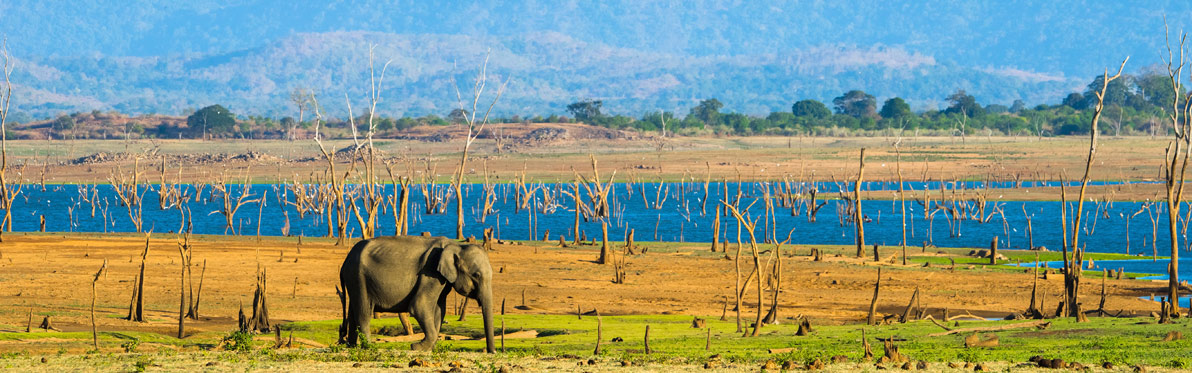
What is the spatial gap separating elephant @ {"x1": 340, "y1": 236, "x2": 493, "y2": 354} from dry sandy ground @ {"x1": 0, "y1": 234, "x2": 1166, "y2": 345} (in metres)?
4.58

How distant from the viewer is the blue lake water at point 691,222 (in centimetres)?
5575

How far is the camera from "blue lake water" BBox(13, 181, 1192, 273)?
55750 mm

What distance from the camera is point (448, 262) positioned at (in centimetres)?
1820

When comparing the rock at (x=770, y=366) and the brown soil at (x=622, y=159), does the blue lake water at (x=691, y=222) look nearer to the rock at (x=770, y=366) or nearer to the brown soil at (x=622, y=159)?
the brown soil at (x=622, y=159)

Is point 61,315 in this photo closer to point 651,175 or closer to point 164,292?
point 164,292

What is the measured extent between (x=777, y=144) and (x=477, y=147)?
3096 centimetres

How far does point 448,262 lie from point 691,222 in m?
49.3

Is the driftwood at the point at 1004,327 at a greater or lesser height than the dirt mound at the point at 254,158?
lesser

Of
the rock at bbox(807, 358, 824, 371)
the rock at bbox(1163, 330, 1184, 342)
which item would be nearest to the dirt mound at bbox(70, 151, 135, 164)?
the rock at bbox(807, 358, 824, 371)

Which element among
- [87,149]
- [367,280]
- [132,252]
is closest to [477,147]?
[87,149]

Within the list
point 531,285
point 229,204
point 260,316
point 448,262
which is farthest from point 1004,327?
point 229,204

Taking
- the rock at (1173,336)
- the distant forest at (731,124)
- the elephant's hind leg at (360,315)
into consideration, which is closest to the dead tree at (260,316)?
the elephant's hind leg at (360,315)

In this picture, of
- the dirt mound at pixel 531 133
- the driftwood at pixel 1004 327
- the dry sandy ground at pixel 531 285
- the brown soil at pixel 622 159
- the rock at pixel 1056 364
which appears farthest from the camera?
the dirt mound at pixel 531 133

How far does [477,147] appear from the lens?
12356cm
